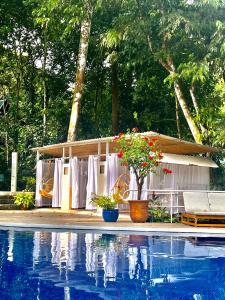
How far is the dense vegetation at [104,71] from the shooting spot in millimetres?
18594

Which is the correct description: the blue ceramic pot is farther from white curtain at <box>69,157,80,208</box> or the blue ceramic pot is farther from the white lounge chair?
white curtain at <box>69,157,80,208</box>

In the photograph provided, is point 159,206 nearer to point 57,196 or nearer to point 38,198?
point 57,196

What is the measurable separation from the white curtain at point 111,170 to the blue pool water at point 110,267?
17.2 feet

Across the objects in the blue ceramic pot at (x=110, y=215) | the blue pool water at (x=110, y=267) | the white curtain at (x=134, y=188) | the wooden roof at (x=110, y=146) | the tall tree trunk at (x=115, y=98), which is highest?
the tall tree trunk at (x=115, y=98)

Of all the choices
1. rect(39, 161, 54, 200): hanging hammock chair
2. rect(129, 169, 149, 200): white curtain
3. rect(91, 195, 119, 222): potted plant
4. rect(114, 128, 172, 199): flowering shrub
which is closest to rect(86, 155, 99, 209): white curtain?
rect(129, 169, 149, 200): white curtain

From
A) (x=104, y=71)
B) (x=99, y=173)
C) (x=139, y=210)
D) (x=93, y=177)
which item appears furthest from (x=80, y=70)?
(x=139, y=210)

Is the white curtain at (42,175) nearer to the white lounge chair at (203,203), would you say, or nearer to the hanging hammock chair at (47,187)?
the hanging hammock chair at (47,187)

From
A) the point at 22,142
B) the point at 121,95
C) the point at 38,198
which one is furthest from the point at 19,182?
the point at 121,95

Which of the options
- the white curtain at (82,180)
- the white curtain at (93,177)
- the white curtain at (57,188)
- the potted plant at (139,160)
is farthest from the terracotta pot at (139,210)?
the white curtain at (57,188)

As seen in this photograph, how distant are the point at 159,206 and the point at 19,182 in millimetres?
12506

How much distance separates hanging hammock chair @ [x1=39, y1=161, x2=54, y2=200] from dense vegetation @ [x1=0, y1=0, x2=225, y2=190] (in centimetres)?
218

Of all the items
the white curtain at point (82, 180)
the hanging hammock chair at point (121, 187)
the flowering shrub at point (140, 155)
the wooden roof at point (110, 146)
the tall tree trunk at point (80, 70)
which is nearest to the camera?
the flowering shrub at point (140, 155)

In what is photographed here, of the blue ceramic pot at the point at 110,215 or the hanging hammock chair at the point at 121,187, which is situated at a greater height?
the hanging hammock chair at the point at 121,187

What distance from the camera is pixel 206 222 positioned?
41.7ft
